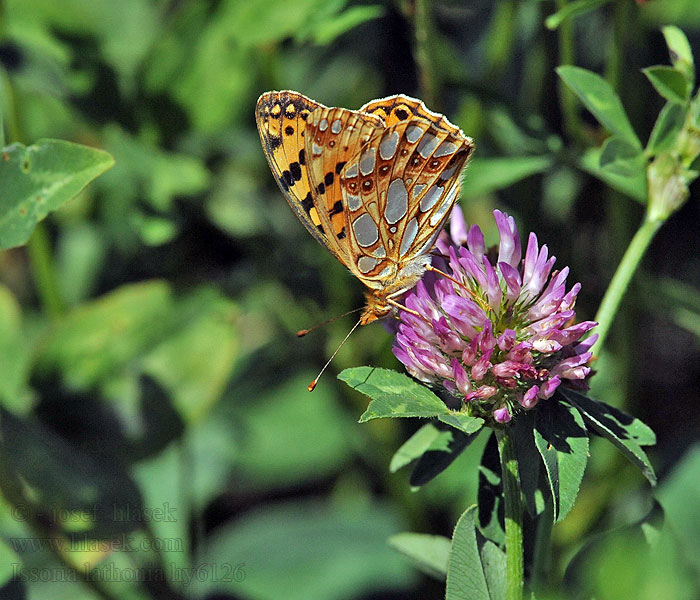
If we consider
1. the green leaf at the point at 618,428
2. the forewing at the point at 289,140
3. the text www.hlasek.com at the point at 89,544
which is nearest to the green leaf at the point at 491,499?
the green leaf at the point at 618,428

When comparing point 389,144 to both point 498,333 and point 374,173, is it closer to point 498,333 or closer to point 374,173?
point 374,173

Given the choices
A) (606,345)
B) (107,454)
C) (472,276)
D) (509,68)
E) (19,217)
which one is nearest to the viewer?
(472,276)

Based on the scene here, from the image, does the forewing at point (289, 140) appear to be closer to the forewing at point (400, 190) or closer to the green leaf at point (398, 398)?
the forewing at point (400, 190)

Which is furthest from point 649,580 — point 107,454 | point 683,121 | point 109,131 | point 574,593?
point 109,131

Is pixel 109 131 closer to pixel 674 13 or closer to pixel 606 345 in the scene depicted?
pixel 606 345

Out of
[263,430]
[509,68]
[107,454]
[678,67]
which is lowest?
[263,430]
